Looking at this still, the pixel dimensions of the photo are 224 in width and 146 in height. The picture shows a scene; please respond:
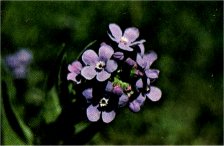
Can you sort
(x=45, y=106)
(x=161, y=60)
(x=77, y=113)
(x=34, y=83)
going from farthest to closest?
→ (x=161, y=60) → (x=34, y=83) → (x=45, y=106) → (x=77, y=113)

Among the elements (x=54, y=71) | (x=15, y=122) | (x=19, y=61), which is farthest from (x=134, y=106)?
(x=19, y=61)

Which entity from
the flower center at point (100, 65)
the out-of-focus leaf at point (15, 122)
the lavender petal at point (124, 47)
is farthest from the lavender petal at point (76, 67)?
the out-of-focus leaf at point (15, 122)

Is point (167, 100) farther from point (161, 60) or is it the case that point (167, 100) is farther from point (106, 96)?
point (106, 96)

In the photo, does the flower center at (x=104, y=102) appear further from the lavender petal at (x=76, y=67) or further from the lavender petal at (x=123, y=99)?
the lavender petal at (x=76, y=67)

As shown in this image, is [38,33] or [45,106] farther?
[38,33]

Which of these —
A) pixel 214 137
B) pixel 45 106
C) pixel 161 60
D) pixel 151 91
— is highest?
pixel 151 91

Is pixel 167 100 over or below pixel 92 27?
below

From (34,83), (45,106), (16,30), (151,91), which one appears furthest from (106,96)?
(16,30)
